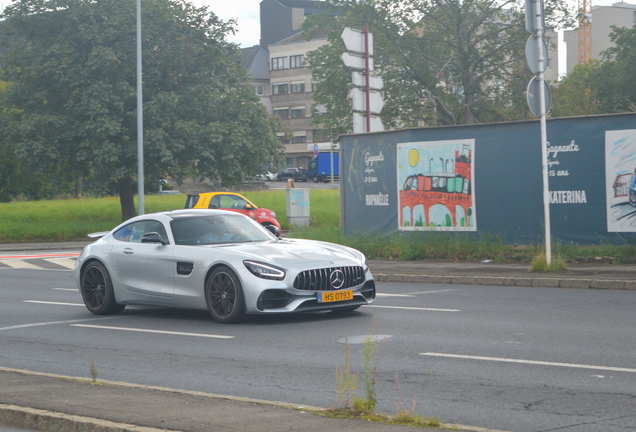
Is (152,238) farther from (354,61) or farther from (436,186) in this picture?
(354,61)

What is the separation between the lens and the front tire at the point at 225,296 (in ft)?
32.3

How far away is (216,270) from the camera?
10094 mm

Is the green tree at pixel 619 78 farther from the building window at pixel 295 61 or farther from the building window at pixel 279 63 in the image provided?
the building window at pixel 279 63

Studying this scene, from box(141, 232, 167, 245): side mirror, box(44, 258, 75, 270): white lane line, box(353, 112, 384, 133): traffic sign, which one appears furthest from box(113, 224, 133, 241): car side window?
box(353, 112, 384, 133): traffic sign

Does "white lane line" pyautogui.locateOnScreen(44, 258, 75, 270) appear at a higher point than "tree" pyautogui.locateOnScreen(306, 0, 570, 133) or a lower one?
lower

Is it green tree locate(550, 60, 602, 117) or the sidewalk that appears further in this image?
green tree locate(550, 60, 602, 117)

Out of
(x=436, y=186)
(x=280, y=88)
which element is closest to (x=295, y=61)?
(x=280, y=88)

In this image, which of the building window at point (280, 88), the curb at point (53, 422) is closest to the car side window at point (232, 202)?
the curb at point (53, 422)

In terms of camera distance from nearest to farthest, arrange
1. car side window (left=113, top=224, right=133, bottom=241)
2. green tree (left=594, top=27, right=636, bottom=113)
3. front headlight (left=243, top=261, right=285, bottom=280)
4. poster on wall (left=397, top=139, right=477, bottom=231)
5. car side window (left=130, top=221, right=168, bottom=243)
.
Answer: front headlight (left=243, top=261, right=285, bottom=280) < car side window (left=130, top=221, right=168, bottom=243) < car side window (left=113, top=224, right=133, bottom=241) < poster on wall (left=397, top=139, right=477, bottom=231) < green tree (left=594, top=27, right=636, bottom=113)

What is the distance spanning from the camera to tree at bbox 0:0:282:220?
35.0 meters

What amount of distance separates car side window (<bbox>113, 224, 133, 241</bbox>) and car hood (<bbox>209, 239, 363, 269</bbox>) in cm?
182

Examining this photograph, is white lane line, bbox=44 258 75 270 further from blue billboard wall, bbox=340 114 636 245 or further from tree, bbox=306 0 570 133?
tree, bbox=306 0 570 133

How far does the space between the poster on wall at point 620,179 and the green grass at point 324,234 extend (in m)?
0.46

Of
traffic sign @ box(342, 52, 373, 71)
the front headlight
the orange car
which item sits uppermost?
traffic sign @ box(342, 52, 373, 71)
